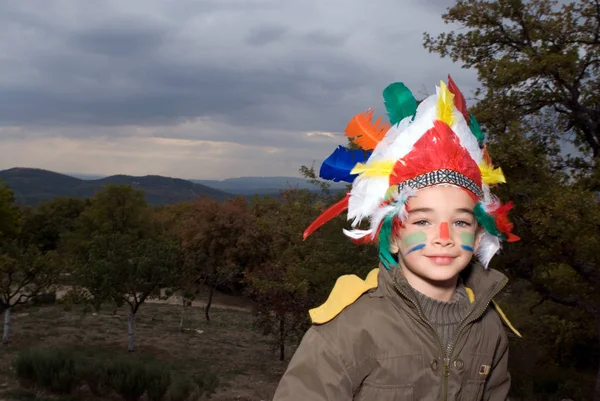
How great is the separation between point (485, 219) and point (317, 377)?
103cm

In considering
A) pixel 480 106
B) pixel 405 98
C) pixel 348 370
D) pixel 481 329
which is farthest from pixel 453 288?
pixel 480 106

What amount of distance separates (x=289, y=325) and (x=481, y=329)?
15655mm

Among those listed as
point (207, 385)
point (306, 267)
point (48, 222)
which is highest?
point (306, 267)

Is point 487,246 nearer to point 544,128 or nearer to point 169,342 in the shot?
point 544,128

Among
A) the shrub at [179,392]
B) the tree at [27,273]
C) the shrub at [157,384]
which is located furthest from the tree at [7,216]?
the shrub at [179,392]

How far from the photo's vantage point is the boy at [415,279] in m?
1.93

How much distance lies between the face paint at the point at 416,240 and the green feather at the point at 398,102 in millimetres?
553

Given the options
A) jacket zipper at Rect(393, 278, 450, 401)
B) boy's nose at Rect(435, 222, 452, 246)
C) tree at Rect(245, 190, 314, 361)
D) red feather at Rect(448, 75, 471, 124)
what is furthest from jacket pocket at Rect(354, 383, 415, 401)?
tree at Rect(245, 190, 314, 361)

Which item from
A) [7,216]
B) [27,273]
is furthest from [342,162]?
[7,216]

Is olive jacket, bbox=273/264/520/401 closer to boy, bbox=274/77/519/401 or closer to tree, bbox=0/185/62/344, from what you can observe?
boy, bbox=274/77/519/401

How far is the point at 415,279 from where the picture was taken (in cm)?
225

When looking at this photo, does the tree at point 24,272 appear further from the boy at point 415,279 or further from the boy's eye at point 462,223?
the boy's eye at point 462,223

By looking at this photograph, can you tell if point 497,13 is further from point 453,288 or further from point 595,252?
point 453,288

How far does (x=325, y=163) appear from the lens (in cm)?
247
